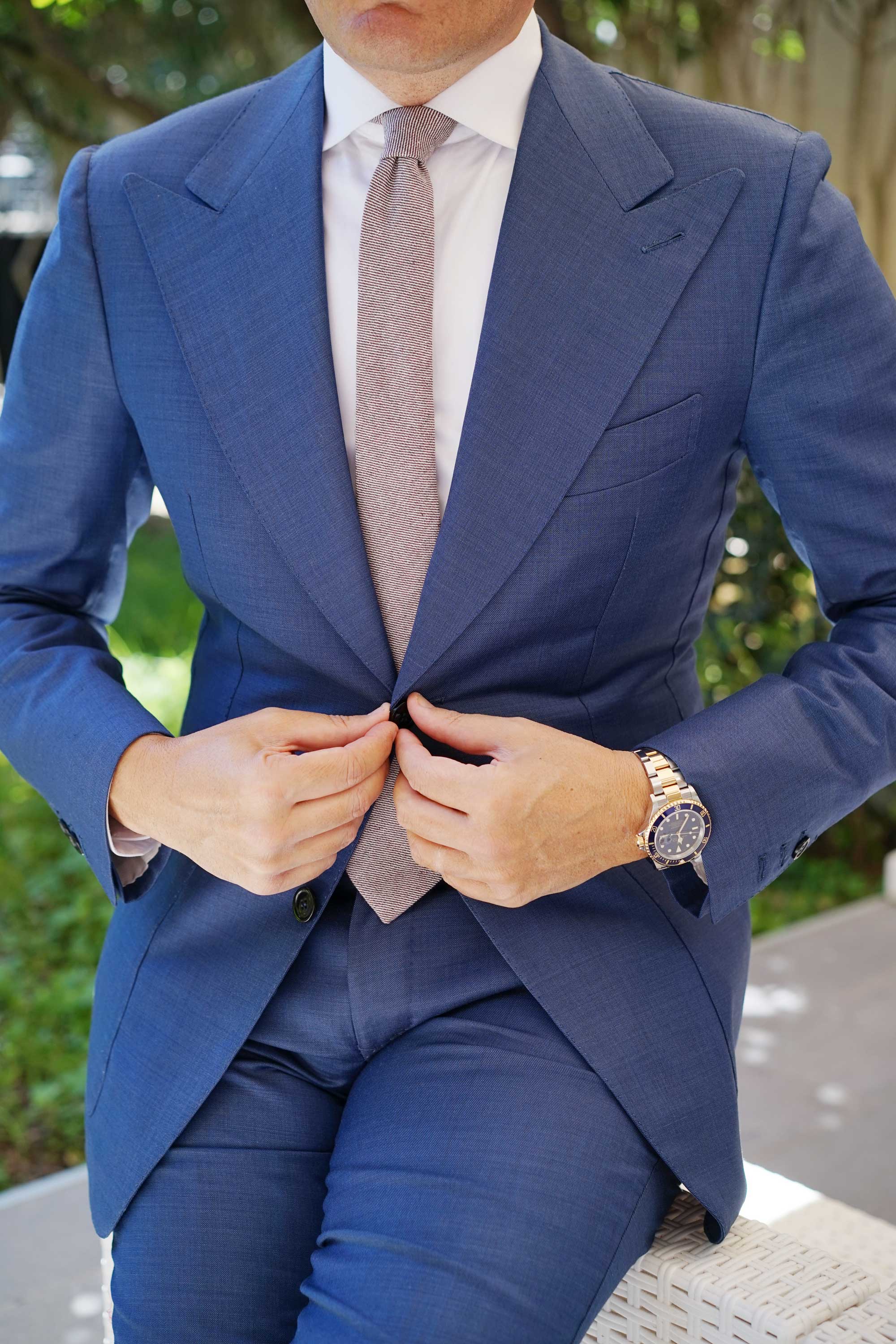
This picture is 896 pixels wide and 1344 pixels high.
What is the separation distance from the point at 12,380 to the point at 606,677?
788mm

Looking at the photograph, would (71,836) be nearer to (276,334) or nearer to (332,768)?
(332,768)

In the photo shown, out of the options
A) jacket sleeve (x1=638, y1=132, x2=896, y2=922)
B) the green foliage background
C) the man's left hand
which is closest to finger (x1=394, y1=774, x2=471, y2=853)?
the man's left hand

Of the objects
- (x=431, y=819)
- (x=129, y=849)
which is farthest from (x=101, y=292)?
(x=431, y=819)

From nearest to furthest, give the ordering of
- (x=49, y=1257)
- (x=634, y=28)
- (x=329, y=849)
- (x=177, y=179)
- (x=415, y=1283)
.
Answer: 1. (x=415, y=1283)
2. (x=329, y=849)
3. (x=177, y=179)
4. (x=49, y=1257)
5. (x=634, y=28)

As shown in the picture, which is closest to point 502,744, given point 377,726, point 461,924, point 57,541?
point 377,726

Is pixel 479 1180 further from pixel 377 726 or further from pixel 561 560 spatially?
pixel 561 560

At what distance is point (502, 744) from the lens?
1.32 metres

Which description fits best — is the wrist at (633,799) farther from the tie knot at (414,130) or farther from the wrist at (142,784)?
the tie knot at (414,130)

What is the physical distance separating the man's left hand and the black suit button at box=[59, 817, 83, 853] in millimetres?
425

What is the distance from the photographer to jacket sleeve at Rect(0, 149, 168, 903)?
1.51 meters

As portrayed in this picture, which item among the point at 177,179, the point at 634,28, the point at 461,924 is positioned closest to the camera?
the point at 461,924

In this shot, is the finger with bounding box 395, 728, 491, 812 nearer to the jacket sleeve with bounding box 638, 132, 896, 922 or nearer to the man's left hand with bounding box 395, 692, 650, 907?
the man's left hand with bounding box 395, 692, 650, 907

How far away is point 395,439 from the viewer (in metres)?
1.44

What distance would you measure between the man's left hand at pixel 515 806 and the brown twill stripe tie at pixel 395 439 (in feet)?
0.40
